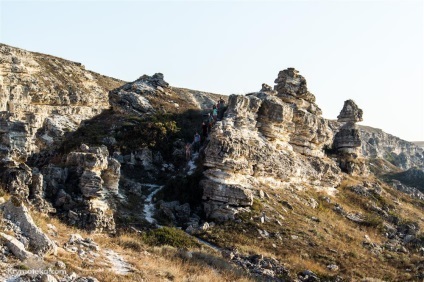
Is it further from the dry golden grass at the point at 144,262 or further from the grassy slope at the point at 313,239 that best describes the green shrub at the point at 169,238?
the grassy slope at the point at 313,239

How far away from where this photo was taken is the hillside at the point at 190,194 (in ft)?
51.7

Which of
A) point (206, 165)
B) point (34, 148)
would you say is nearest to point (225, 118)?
point (206, 165)

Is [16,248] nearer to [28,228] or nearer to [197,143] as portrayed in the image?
[28,228]

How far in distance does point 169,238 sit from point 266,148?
49.2ft

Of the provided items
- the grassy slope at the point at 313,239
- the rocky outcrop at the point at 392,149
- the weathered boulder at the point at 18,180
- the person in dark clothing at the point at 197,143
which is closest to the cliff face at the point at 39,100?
the weathered boulder at the point at 18,180

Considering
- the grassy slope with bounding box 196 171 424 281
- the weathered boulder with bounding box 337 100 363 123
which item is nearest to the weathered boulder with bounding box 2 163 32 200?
the grassy slope with bounding box 196 171 424 281

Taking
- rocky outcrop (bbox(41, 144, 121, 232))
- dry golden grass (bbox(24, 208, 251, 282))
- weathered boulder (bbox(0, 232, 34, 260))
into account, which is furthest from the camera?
rocky outcrop (bbox(41, 144, 121, 232))

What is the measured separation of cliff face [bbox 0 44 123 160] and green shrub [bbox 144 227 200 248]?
12.9 metres

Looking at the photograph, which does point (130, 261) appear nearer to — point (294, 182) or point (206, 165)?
point (206, 165)

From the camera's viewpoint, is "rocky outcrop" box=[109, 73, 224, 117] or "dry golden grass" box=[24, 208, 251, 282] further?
"rocky outcrop" box=[109, 73, 224, 117]

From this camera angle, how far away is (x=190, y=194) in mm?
28672

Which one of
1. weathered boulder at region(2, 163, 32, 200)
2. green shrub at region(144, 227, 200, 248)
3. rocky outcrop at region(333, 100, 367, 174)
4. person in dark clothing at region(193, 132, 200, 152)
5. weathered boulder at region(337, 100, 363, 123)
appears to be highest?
weathered boulder at region(337, 100, 363, 123)

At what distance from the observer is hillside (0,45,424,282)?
15766 mm

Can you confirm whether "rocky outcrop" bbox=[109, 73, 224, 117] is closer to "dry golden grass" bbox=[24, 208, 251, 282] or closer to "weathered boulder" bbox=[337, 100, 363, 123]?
"weathered boulder" bbox=[337, 100, 363, 123]
